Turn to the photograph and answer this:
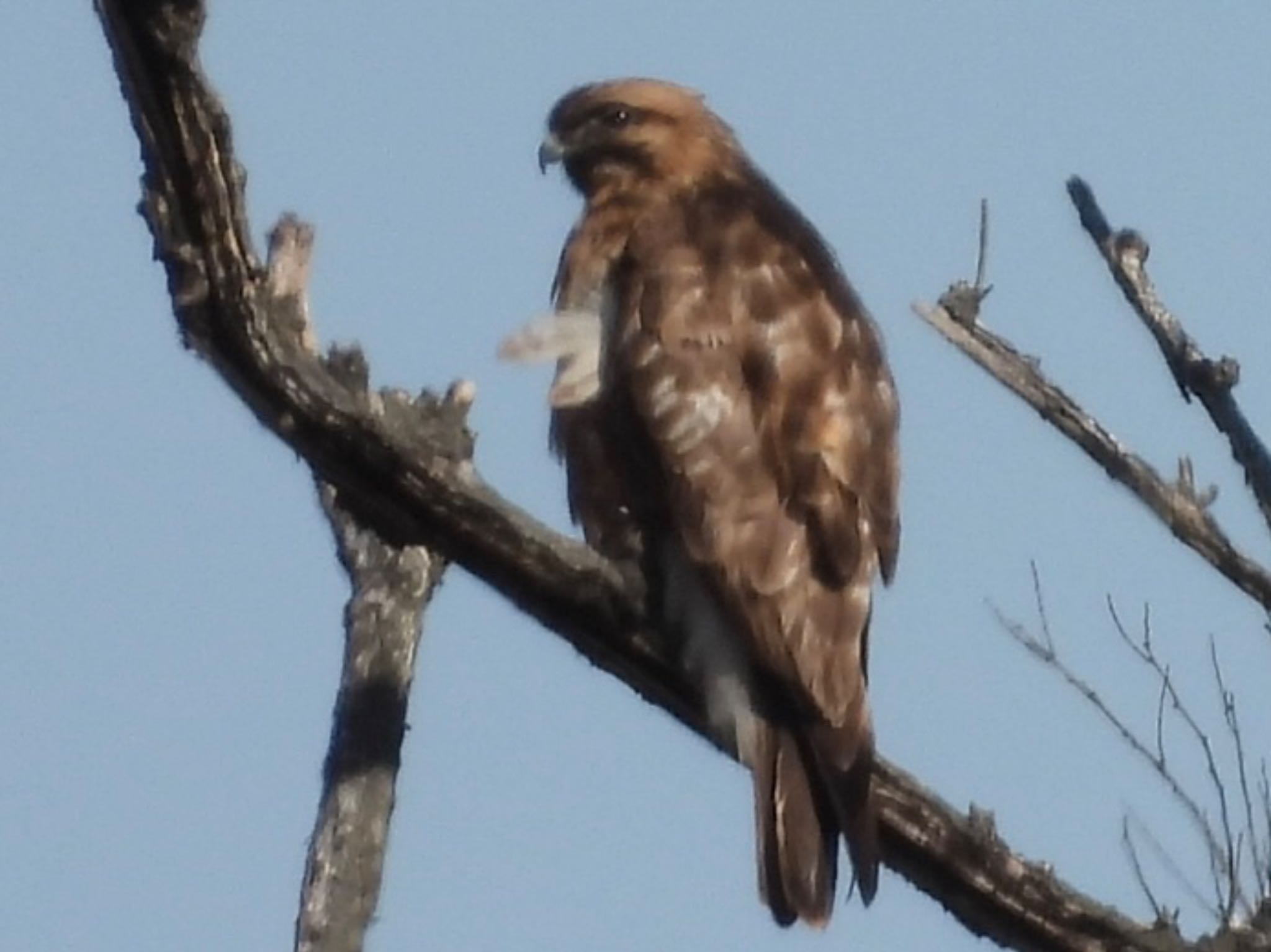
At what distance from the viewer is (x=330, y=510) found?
4887 millimetres

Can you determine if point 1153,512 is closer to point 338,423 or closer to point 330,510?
point 338,423

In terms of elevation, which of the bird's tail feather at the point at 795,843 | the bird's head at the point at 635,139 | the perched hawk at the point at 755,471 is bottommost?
the bird's tail feather at the point at 795,843

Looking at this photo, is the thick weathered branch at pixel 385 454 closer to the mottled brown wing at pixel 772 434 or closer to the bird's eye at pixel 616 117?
the mottled brown wing at pixel 772 434

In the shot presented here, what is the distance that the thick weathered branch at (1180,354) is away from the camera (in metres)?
3.17

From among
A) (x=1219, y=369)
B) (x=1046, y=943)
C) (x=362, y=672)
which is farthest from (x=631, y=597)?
(x=1219, y=369)

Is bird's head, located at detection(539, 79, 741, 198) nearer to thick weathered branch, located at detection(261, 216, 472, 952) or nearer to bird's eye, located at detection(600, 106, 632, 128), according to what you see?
bird's eye, located at detection(600, 106, 632, 128)

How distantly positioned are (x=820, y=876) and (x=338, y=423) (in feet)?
4.14

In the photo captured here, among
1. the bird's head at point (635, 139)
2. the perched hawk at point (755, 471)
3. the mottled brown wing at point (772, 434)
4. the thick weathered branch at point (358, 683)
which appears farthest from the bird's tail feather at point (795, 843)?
the bird's head at point (635, 139)

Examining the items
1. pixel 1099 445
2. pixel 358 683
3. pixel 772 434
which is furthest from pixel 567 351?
pixel 1099 445

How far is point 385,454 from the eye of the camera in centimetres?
402

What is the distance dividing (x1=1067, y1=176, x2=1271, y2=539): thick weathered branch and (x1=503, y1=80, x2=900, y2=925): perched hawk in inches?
51.4

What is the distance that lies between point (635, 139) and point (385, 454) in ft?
8.43

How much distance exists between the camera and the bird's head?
6363 millimetres

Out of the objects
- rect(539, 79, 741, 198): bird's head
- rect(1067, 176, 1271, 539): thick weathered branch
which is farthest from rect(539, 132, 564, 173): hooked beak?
rect(1067, 176, 1271, 539): thick weathered branch
